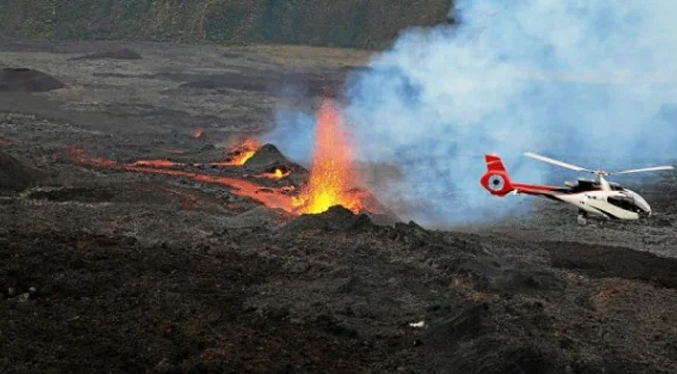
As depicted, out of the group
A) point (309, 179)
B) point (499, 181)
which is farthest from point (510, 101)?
point (499, 181)

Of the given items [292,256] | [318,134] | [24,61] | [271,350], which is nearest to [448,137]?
[318,134]

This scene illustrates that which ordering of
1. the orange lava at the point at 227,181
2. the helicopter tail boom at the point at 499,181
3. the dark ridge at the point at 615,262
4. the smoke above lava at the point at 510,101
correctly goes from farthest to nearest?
the smoke above lava at the point at 510,101
the orange lava at the point at 227,181
the helicopter tail boom at the point at 499,181
the dark ridge at the point at 615,262

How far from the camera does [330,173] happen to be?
38219 millimetres

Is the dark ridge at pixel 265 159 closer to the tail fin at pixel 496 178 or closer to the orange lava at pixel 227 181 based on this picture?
the orange lava at pixel 227 181

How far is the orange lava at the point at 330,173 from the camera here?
1240 inches

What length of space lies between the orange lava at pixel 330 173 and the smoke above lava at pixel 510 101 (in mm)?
→ 1165

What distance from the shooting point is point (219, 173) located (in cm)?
3647

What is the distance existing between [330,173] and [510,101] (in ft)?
43.8

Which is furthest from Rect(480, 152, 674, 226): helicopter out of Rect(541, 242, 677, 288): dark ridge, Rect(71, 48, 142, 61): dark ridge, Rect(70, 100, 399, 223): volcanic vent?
Rect(71, 48, 142, 61): dark ridge

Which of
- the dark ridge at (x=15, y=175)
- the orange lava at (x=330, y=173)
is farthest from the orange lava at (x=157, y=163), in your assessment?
the orange lava at (x=330, y=173)

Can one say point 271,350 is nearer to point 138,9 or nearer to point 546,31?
point 546,31

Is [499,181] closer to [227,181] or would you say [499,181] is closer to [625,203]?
[625,203]

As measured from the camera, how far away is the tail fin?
25672 mm

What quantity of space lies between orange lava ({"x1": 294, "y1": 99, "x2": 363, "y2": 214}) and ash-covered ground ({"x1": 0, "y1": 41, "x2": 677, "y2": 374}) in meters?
2.28
